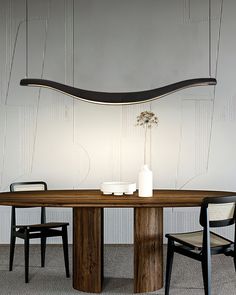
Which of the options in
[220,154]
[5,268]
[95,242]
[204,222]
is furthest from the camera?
[220,154]

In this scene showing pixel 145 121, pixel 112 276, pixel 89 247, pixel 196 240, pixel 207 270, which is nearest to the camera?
pixel 207 270

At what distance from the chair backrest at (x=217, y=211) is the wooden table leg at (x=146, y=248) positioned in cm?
48

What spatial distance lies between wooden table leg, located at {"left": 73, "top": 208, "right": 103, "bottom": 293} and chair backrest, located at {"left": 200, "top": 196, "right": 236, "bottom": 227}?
2.69 feet

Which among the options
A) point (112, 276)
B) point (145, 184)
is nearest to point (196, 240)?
point (145, 184)

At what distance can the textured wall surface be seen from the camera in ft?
16.7

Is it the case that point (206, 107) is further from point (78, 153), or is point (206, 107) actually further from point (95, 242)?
point (95, 242)

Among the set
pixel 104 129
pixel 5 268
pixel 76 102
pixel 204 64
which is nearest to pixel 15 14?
pixel 76 102

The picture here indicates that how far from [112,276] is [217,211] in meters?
1.25

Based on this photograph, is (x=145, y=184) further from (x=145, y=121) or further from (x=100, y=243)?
(x=145, y=121)

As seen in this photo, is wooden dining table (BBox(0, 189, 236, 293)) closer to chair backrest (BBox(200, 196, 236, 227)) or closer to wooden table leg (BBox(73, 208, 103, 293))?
wooden table leg (BBox(73, 208, 103, 293))

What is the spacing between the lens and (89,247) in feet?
11.3

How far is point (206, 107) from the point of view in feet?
16.7

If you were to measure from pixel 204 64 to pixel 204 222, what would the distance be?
2.50 meters

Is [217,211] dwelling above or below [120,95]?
below
